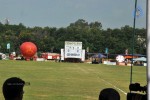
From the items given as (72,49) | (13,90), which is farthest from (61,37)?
(13,90)

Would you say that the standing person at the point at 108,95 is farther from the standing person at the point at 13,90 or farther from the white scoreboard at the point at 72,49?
the white scoreboard at the point at 72,49

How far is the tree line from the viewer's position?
402ft

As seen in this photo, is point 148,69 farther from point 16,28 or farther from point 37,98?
point 16,28

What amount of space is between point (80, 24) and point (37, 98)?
144 metres

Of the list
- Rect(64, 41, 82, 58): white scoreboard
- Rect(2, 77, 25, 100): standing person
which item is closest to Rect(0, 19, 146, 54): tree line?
Rect(64, 41, 82, 58): white scoreboard

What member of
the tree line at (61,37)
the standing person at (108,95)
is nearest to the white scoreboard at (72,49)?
the tree line at (61,37)

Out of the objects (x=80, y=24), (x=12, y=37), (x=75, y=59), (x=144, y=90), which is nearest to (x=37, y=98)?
(x=144, y=90)

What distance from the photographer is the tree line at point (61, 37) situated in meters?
123

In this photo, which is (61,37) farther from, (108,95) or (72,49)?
(108,95)

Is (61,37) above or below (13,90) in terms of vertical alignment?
above

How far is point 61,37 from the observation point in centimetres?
13125

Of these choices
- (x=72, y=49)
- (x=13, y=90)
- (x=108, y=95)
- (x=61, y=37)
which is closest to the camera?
(x=108, y=95)

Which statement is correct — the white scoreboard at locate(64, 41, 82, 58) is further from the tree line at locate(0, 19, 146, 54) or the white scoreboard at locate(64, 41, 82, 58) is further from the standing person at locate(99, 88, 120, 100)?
the standing person at locate(99, 88, 120, 100)

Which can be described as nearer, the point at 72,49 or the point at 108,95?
the point at 108,95
